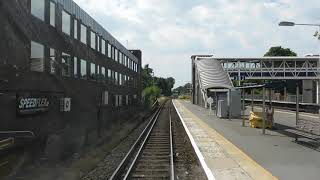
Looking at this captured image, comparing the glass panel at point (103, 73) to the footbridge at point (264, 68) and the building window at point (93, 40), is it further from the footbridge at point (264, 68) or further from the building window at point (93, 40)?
the footbridge at point (264, 68)

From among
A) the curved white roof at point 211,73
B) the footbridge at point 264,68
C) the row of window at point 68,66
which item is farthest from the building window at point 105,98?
the footbridge at point 264,68

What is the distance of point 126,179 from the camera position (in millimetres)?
13805

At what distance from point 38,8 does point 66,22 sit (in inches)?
213

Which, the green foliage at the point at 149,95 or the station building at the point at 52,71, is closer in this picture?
the station building at the point at 52,71

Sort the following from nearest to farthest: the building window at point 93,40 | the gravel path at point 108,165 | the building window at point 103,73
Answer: the gravel path at point 108,165
the building window at point 93,40
the building window at point 103,73

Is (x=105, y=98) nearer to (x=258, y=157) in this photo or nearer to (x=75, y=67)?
(x=75, y=67)

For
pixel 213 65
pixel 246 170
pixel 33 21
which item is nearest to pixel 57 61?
pixel 33 21

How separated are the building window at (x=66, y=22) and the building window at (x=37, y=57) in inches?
167

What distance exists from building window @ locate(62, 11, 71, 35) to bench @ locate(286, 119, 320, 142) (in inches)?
419

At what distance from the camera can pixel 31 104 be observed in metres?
16.5

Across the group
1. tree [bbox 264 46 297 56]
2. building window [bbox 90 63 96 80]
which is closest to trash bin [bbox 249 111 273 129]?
building window [bbox 90 63 96 80]

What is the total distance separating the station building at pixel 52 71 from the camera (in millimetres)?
14680

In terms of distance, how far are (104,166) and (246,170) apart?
5.18 metres

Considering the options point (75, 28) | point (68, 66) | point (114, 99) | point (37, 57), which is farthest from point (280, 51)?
point (37, 57)
